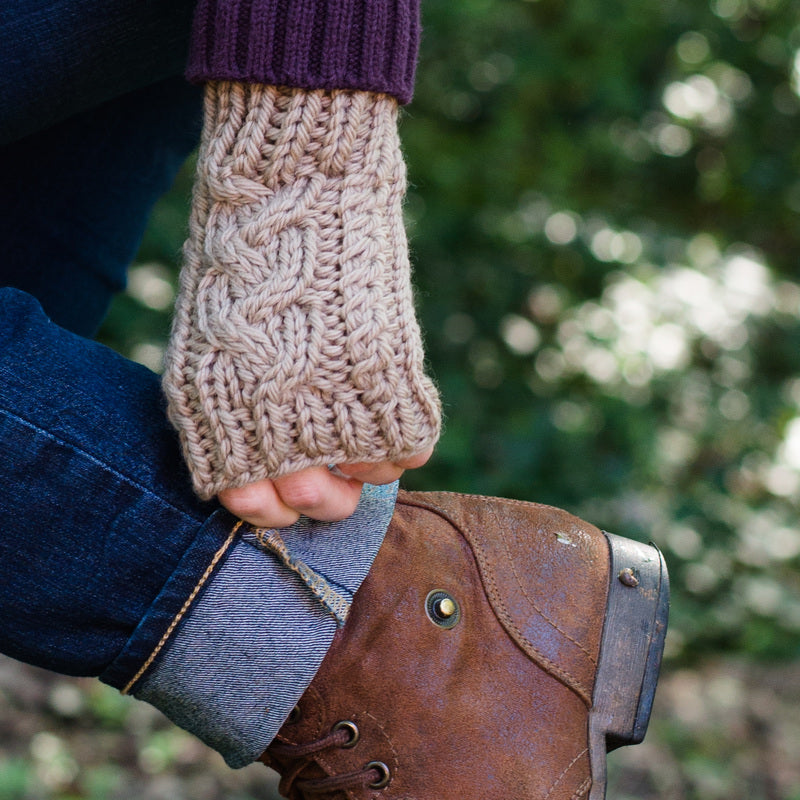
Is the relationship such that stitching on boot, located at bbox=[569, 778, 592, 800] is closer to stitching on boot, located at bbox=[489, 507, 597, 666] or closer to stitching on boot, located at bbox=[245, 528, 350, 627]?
stitching on boot, located at bbox=[489, 507, 597, 666]

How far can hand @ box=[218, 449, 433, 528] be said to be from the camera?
2.55 ft

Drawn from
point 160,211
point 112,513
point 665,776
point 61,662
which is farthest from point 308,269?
point 665,776

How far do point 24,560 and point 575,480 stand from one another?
67.6 inches

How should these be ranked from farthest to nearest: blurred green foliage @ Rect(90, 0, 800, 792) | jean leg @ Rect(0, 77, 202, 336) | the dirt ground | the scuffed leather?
blurred green foliage @ Rect(90, 0, 800, 792) → the dirt ground → jean leg @ Rect(0, 77, 202, 336) → the scuffed leather

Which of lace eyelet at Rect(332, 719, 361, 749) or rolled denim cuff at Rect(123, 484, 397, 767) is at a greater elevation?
rolled denim cuff at Rect(123, 484, 397, 767)

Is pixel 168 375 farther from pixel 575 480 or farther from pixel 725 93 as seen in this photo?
pixel 725 93

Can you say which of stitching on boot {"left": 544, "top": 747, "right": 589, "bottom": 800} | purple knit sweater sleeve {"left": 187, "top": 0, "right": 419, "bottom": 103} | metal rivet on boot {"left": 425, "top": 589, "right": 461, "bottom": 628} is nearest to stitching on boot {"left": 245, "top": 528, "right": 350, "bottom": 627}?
metal rivet on boot {"left": 425, "top": 589, "right": 461, "bottom": 628}

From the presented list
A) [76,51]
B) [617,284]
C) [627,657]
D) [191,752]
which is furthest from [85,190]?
[617,284]

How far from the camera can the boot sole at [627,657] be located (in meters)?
0.93

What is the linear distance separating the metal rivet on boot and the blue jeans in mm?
89

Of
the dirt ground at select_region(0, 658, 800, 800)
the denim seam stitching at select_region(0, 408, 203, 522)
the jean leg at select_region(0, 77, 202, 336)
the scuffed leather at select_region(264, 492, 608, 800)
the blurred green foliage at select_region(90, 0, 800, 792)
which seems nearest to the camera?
the denim seam stitching at select_region(0, 408, 203, 522)

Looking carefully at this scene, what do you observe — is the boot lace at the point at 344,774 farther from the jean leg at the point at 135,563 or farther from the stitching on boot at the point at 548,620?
the stitching on boot at the point at 548,620

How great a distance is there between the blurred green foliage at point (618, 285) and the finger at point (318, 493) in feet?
4.38

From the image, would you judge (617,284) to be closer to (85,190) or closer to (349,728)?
(85,190)
